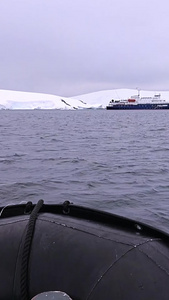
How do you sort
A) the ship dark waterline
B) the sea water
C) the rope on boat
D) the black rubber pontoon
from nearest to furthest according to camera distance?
1. the black rubber pontoon
2. the rope on boat
3. the sea water
4. the ship dark waterline

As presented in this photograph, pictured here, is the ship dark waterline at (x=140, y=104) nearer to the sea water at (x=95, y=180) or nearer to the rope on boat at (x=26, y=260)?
the sea water at (x=95, y=180)

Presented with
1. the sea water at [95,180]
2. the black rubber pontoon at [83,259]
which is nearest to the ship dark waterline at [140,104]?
the sea water at [95,180]

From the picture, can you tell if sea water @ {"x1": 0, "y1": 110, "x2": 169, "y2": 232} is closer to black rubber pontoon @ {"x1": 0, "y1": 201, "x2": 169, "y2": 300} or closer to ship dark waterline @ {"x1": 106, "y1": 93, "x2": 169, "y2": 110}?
black rubber pontoon @ {"x1": 0, "y1": 201, "x2": 169, "y2": 300}

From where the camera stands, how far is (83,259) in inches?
64.9

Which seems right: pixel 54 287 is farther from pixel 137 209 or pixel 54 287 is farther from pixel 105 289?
pixel 137 209

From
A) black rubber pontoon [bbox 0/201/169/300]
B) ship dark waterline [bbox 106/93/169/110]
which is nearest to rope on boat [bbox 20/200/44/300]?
black rubber pontoon [bbox 0/201/169/300]

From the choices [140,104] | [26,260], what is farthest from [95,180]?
[140,104]

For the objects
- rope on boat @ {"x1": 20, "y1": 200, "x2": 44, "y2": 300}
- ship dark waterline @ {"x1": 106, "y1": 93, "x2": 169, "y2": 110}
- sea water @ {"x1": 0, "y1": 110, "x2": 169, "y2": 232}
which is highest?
ship dark waterline @ {"x1": 106, "y1": 93, "x2": 169, "y2": 110}

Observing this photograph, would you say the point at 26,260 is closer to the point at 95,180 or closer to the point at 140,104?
the point at 95,180

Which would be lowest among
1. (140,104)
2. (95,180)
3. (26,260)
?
(95,180)

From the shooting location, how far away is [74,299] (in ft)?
5.14

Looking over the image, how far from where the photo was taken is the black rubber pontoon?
5.03ft

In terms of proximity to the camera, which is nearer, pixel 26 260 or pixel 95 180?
pixel 26 260

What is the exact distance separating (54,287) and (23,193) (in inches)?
169
